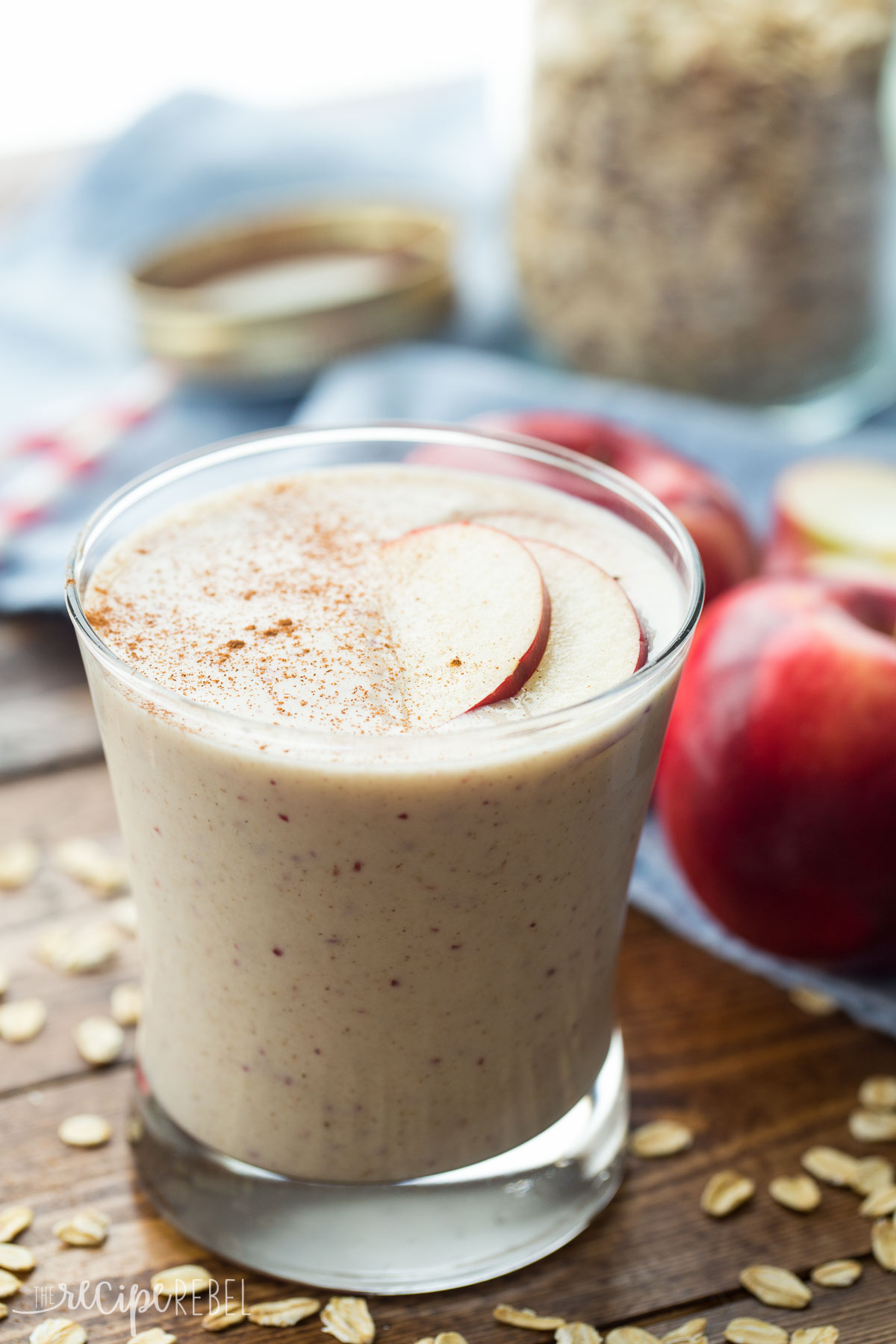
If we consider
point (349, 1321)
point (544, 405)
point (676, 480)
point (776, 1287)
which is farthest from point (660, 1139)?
point (544, 405)

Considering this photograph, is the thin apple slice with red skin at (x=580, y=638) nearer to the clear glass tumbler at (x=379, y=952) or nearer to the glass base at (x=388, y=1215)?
the clear glass tumbler at (x=379, y=952)

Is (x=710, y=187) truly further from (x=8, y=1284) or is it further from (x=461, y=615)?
(x=8, y=1284)

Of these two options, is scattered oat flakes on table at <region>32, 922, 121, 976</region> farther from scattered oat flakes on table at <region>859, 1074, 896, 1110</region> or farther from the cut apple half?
the cut apple half

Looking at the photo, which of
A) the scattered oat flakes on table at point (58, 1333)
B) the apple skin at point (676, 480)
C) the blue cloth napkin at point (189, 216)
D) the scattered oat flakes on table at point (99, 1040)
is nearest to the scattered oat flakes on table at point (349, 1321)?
the scattered oat flakes on table at point (58, 1333)

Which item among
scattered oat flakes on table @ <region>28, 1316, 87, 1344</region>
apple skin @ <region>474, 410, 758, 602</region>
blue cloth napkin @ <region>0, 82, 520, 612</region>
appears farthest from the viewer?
blue cloth napkin @ <region>0, 82, 520, 612</region>

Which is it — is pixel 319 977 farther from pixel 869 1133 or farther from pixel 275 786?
pixel 869 1133

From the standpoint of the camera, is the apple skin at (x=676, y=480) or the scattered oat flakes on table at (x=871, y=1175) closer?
the scattered oat flakes on table at (x=871, y=1175)

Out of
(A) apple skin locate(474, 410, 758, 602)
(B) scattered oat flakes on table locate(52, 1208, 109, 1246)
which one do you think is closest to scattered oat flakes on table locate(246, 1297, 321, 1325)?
(B) scattered oat flakes on table locate(52, 1208, 109, 1246)
